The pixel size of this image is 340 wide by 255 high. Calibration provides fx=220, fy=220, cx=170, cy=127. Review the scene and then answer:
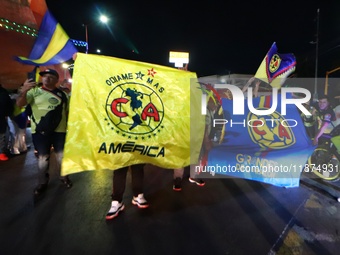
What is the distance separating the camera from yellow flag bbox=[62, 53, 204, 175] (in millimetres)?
2596

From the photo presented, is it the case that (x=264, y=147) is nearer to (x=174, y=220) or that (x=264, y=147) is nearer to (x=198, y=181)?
(x=198, y=181)

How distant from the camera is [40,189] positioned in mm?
3572

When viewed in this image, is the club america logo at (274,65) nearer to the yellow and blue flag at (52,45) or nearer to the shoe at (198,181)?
the shoe at (198,181)

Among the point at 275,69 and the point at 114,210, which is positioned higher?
the point at 275,69

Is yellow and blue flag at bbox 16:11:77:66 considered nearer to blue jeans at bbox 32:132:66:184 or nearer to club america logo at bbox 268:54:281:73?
blue jeans at bbox 32:132:66:184

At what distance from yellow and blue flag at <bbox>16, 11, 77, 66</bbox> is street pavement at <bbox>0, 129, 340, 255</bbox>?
2.05 metres

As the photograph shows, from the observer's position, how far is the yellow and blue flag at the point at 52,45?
2873mm

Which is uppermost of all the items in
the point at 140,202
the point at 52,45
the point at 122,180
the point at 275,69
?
the point at 275,69

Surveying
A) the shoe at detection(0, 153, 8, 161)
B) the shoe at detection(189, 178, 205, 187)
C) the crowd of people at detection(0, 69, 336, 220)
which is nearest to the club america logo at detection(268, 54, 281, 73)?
the crowd of people at detection(0, 69, 336, 220)

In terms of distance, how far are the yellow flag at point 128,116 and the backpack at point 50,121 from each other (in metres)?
1.14

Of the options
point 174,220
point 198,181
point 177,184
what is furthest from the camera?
point 198,181

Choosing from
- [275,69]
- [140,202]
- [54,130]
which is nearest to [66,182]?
[54,130]

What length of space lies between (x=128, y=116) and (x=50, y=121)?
153 centimetres

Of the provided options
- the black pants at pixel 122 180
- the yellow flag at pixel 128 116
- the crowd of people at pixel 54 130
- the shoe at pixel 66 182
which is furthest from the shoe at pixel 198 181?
the shoe at pixel 66 182
